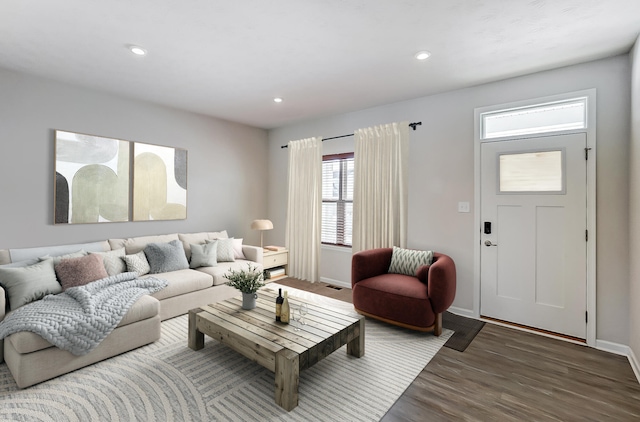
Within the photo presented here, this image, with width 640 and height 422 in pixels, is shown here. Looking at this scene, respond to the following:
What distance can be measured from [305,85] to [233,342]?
9.25 feet

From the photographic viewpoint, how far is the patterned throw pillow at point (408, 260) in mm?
3408

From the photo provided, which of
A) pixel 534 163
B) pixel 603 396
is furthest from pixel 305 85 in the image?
pixel 603 396

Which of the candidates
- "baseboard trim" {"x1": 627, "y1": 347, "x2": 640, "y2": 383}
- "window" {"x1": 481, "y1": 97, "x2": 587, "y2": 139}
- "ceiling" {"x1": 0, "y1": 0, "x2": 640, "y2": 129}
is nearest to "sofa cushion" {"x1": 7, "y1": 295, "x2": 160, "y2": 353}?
"ceiling" {"x1": 0, "y1": 0, "x2": 640, "y2": 129}

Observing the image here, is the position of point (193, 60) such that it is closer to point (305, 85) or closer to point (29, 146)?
point (305, 85)

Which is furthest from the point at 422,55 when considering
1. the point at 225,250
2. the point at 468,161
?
the point at 225,250

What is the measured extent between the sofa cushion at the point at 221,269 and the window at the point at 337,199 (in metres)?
1.31

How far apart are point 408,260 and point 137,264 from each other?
315 cm

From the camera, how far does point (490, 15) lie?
2127 mm

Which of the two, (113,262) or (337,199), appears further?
(337,199)

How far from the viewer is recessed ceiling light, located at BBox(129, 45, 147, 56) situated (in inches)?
102

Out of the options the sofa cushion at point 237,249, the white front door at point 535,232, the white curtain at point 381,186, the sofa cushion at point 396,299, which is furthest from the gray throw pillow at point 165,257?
the white front door at point 535,232

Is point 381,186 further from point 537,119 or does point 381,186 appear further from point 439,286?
point 537,119

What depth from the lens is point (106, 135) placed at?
3.68m

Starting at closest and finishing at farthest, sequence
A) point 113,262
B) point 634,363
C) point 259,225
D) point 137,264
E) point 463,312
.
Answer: point 634,363 < point 113,262 < point 137,264 < point 463,312 < point 259,225
